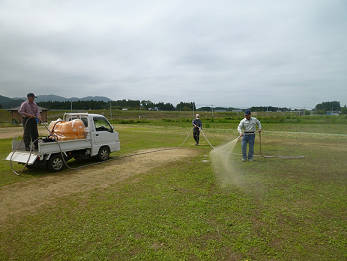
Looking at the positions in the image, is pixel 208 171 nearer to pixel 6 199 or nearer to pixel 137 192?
pixel 137 192

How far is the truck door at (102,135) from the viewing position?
9586 mm

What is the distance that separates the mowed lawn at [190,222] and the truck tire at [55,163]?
3.77 ft

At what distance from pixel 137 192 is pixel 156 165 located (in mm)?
3231

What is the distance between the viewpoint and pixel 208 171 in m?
7.95

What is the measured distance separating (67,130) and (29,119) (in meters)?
1.28

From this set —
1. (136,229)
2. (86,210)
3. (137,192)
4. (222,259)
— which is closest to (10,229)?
(86,210)

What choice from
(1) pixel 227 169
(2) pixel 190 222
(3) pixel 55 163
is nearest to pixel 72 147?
(3) pixel 55 163

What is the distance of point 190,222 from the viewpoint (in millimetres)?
4223

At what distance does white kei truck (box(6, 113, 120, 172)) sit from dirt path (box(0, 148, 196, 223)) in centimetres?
56

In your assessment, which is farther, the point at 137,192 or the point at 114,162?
the point at 114,162

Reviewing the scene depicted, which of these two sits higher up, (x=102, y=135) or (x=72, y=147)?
(x=102, y=135)

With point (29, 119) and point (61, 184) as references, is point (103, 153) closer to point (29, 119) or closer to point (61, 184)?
point (29, 119)

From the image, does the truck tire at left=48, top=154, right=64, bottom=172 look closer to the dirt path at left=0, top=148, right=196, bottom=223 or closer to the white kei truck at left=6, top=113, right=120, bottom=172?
the white kei truck at left=6, top=113, right=120, bottom=172

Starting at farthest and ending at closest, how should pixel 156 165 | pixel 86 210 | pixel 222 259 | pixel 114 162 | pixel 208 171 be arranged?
pixel 114 162 → pixel 156 165 → pixel 208 171 → pixel 86 210 → pixel 222 259
